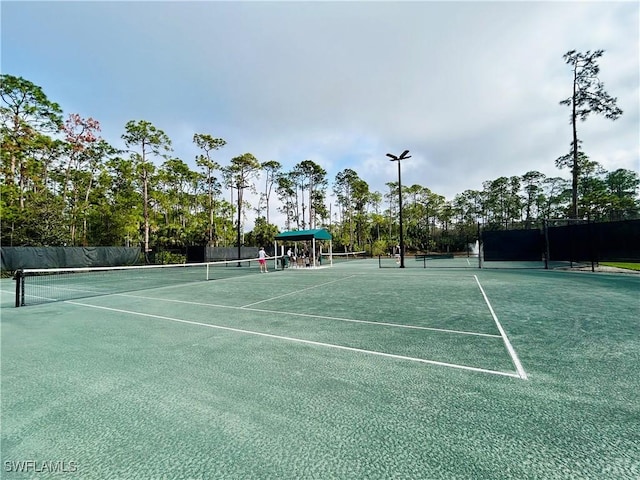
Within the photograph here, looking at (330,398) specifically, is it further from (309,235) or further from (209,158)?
(209,158)

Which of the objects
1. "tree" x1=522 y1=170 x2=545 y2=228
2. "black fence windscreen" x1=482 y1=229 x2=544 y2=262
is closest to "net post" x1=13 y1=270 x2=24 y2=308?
"black fence windscreen" x1=482 y1=229 x2=544 y2=262

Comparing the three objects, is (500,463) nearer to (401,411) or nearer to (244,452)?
(401,411)

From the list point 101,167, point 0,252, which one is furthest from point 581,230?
point 101,167

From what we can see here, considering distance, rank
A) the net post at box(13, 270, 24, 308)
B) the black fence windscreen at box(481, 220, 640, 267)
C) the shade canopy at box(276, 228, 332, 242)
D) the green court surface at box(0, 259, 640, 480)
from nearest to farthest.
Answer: the green court surface at box(0, 259, 640, 480) < the net post at box(13, 270, 24, 308) < the black fence windscreen at box(481, 220, 640, 267) < the shade canopy at box(276, 228, 332, 242)

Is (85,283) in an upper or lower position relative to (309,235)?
lower

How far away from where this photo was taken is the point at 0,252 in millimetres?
18797

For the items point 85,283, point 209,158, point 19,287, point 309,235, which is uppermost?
point 209,158

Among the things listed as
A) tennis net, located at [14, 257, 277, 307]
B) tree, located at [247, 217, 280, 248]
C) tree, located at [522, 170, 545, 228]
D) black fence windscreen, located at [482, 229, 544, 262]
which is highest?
tree, located at [522, 170, 545, 228]

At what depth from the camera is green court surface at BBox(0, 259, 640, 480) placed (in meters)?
1.94

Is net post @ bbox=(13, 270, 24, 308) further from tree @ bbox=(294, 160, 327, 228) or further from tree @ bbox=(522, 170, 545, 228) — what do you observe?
tree @ bbox=(522, 170, 545, 228)

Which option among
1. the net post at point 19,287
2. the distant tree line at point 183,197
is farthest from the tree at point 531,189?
the net post at point 19,287

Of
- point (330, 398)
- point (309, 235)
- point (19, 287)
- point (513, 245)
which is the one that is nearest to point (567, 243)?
point (513, 245)

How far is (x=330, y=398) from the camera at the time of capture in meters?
2.79

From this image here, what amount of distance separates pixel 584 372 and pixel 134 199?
3821cm
